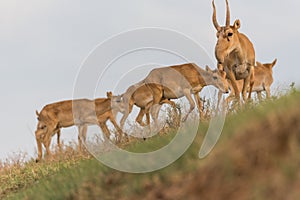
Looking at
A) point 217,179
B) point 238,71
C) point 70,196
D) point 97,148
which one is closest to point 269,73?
point 238,71

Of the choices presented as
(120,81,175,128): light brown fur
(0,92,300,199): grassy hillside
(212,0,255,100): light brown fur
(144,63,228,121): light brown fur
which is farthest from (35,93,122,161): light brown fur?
(0,92,300,199): grassy hillside

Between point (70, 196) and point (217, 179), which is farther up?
point (70, 196)

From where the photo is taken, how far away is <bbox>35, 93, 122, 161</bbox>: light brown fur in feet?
85.2

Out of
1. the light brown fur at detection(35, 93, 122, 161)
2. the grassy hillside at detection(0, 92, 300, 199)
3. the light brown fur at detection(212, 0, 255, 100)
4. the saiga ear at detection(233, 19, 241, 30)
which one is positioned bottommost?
the grassy hillside at detection(0, 92, 300, 199)

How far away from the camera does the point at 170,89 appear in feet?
73.1

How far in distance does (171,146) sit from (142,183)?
73 cm

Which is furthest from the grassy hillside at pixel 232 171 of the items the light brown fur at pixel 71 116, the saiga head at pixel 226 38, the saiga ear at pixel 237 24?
the light brown fur at pixel 71 116

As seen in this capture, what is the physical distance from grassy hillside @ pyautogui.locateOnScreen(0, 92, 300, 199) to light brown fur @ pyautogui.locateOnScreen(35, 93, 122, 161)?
1589 centimetres

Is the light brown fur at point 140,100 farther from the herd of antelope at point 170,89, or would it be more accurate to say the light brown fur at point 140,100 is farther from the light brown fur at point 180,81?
the light brown fur at point 180,81

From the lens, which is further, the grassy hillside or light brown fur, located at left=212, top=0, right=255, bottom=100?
light brown fur, located at left=212, top=0, right=255, bottom=100

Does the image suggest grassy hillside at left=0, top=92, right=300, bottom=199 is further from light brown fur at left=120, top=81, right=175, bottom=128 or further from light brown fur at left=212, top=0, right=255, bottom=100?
light brown fur at left=120, top=81, right=175, bottom=128

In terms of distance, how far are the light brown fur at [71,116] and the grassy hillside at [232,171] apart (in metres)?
15.9

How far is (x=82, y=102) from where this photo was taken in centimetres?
2639

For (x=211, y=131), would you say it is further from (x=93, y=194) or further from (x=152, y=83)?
(x=152, y=83)
